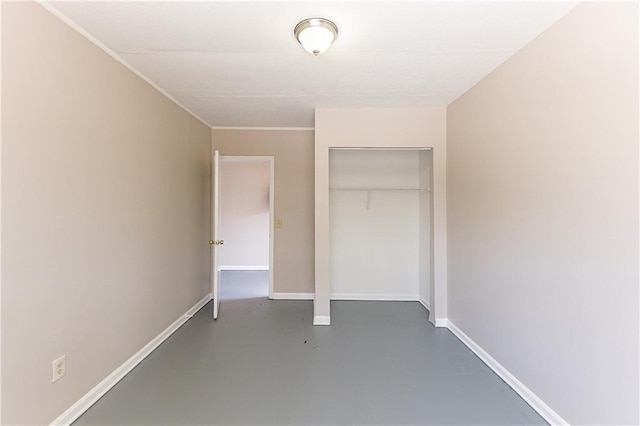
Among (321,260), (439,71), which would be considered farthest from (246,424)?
(439,71)

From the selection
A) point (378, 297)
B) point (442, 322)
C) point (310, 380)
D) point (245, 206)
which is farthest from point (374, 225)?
point (245, 206)

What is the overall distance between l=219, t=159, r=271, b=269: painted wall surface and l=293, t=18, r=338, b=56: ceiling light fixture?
4.94 m

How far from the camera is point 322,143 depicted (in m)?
3.39

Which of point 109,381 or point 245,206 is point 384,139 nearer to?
point 109,381

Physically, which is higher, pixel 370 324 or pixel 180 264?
pixel 180 264

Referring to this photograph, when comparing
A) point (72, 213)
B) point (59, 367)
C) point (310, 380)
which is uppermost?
point (72, 213)

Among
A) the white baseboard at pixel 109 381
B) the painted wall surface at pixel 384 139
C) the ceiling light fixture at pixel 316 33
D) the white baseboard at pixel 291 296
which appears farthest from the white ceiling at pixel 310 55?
the white baseboard at pixel 291 296

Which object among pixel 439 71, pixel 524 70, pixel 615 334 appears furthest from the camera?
pixel 439 71

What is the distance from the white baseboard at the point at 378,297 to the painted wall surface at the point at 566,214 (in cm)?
162

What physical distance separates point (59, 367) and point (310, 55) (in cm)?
251

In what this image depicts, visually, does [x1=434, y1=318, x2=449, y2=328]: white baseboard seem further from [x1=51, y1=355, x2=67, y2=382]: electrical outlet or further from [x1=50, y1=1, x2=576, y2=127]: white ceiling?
[x1=51, y1=355, x2=67, y2=382]: electrical outlet

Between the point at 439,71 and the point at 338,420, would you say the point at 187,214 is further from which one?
the point at 439,71

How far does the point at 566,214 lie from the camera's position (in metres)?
1.75

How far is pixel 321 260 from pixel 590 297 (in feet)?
7.44
